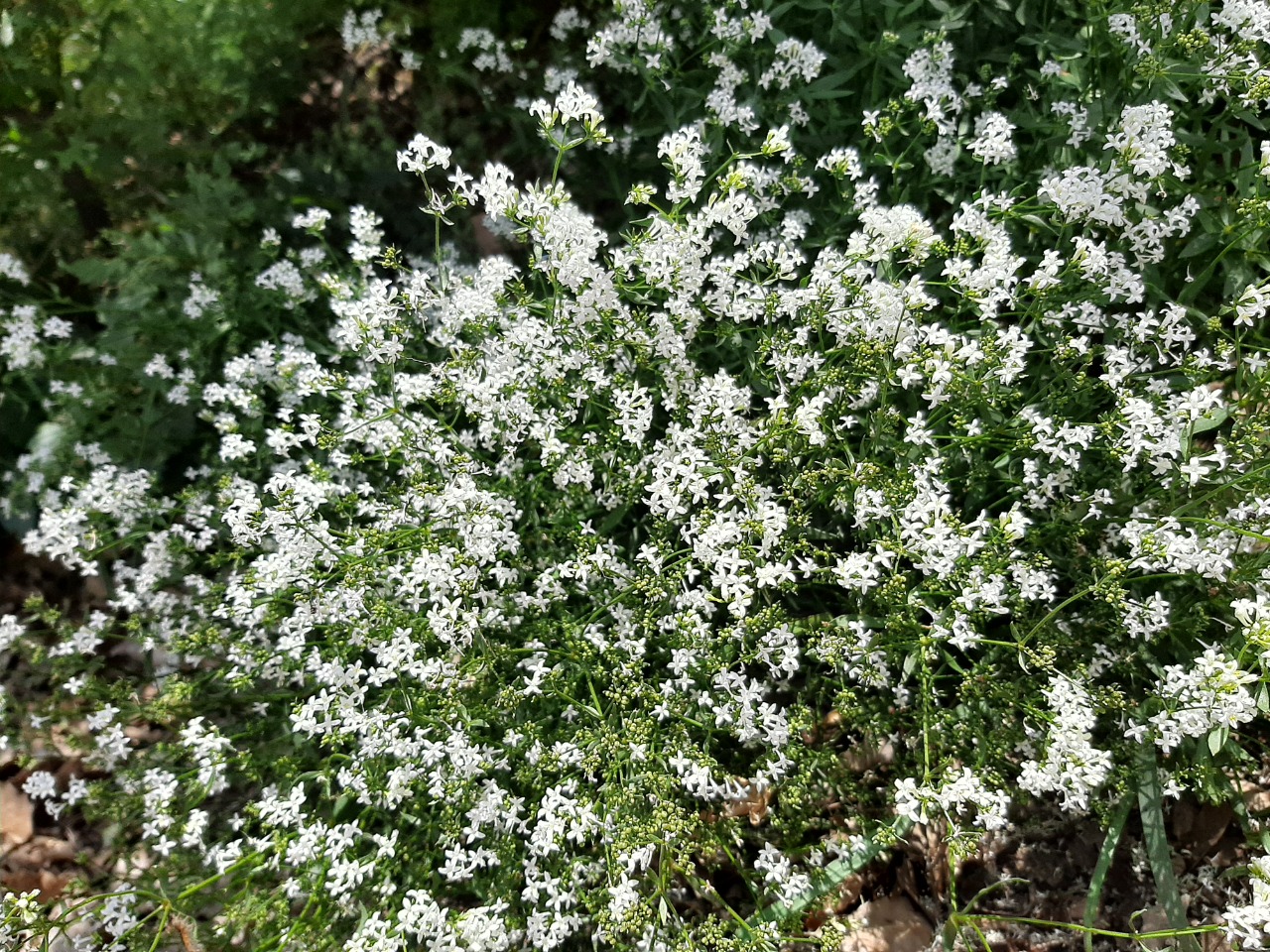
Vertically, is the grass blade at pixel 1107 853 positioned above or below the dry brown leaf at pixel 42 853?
below

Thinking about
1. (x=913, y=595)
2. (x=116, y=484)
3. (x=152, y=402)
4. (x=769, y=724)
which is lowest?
(x=769, y=724)

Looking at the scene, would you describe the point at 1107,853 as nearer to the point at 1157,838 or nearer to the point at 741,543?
the point at 1157,838

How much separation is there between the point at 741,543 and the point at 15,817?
3.85 m

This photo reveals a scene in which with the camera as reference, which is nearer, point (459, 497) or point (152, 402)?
point (459, 497)

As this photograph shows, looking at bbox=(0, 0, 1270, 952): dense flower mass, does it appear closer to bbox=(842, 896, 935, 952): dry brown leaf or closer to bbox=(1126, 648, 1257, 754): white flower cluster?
bbox=(1126, 648, 1257, 754): white flower cluster

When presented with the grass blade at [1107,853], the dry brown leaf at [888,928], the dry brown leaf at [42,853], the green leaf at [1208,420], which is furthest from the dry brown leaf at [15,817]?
the green leaf at [1208,420]

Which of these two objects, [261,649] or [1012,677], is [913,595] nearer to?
[1012,677]

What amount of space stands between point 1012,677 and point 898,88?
8.02ft

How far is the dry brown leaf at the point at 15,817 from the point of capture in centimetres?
445

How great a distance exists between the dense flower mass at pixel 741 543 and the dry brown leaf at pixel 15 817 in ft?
2.64

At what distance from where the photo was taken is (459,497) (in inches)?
125

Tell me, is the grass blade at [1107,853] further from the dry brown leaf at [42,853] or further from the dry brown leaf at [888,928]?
the dry brown leaf at [42,853]

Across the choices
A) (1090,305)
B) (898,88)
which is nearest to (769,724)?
(1090,305)

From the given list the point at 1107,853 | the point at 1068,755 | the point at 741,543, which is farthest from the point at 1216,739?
the point at 741,543
